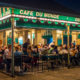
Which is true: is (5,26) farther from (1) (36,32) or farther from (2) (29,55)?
(2) (29,55)

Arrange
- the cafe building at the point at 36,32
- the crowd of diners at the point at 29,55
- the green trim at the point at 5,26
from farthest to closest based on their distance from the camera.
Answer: the green trim at the point at 5,26
the cafe building at the point at 36,32
the crowd of diners at the point at 29,55

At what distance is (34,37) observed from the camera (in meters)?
14.7

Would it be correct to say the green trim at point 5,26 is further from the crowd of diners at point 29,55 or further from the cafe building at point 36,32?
the crowd of diners at point 29,55

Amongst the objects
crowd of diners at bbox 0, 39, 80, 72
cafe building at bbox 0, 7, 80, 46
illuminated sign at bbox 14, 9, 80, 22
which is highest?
illuminated sign at bbox 14, 9, 80, 22

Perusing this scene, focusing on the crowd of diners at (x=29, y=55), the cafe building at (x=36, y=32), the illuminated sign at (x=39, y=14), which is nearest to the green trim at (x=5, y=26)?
the cafe building at (x=36, y=32)

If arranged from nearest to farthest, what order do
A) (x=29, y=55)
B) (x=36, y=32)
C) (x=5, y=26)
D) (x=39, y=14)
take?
(x=29, y=55)
(x=39, y=14)
(x=5, y=26)
(x=36, y=32)

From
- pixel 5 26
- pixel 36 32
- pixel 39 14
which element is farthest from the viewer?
pixel 36 32

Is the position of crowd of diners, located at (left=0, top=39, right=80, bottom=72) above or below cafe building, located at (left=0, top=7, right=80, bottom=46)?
below

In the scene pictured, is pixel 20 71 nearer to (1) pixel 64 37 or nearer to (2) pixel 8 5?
(2) pixel 8 5

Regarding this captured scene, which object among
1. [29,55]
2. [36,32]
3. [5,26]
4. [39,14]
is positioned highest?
[39,14]

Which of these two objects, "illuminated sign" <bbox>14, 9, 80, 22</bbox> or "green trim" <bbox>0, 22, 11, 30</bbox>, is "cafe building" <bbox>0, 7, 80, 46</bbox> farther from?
"illuminated sign" <bbox>14, 9, 80, 22</bbox>

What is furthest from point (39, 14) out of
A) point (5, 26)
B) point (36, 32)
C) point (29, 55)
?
point (36, 32)

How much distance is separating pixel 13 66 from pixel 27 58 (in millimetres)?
1206

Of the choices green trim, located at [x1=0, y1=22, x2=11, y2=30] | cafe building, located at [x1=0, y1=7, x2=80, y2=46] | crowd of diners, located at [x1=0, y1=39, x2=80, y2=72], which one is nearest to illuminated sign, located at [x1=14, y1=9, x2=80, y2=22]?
cafe building, located at [x1=0, y1=7, x2=80, y2=46]
